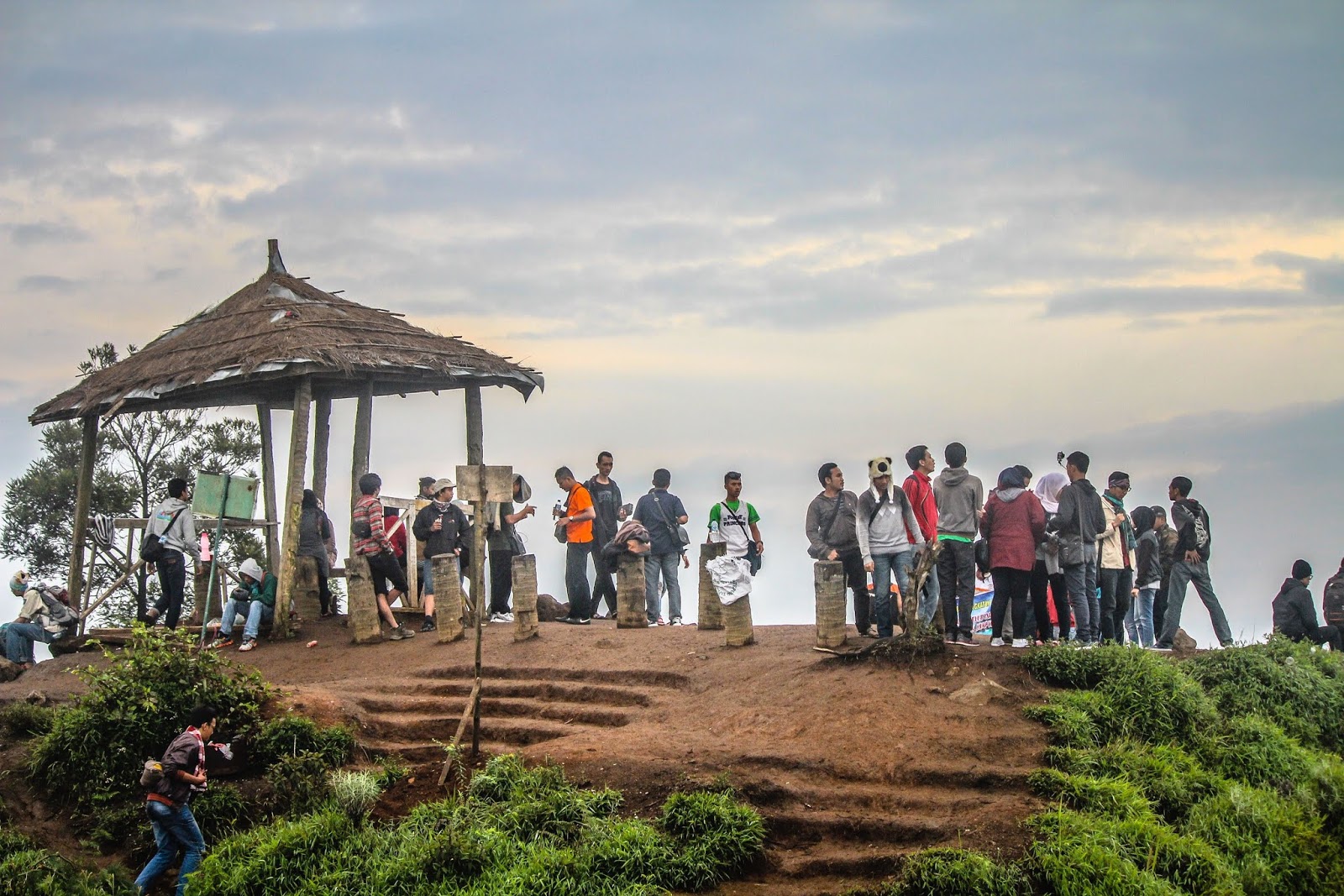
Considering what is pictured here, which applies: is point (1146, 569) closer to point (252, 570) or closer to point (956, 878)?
point (956, 878)

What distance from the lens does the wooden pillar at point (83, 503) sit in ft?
61.2

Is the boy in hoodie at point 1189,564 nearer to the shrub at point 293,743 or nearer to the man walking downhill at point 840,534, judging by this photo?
the man walking downhill at point 840,534

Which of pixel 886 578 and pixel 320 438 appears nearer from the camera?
pixel 886 578

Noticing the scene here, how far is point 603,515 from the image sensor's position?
656 inches

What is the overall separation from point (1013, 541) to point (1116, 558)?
2167mm

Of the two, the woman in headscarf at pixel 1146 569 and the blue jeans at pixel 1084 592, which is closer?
the blue jeans at pixel 1084 592

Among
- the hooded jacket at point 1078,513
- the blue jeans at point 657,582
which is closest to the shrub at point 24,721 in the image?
the blue jeans at point 657,582

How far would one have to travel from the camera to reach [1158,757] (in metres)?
10.7

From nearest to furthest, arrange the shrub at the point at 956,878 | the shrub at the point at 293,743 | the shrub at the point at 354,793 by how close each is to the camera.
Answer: the shrub at the point at 956,878 < the shrub at the point at 354,793 < the shrub at the point at 293,743

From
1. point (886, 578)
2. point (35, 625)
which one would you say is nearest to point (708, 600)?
point (886, 578)

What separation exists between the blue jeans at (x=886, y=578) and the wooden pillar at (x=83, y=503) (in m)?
11.9

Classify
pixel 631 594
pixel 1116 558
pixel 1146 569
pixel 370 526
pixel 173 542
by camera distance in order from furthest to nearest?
pixel 173 542, pixel 370 526, pixel 631 594, pixel 1146 569, pixel 1116 558

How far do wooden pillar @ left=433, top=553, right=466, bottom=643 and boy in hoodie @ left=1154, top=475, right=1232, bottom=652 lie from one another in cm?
837

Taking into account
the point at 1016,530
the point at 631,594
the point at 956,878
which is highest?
the point at 1016,530
